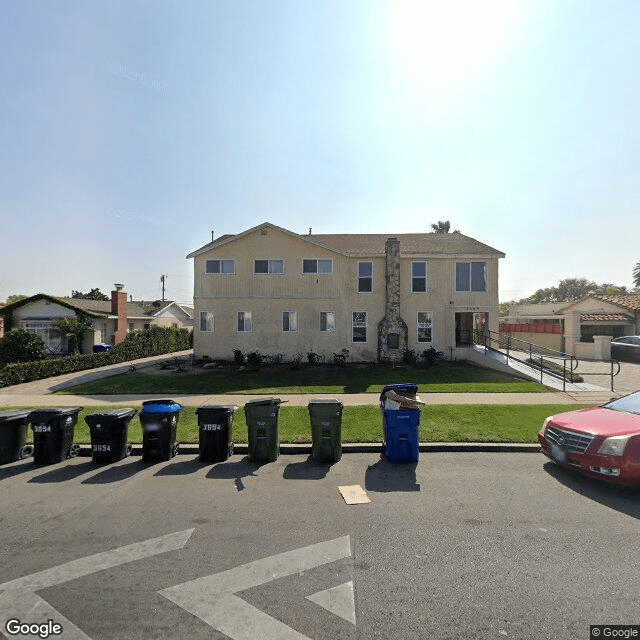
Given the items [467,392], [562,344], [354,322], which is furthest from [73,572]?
[562,344]

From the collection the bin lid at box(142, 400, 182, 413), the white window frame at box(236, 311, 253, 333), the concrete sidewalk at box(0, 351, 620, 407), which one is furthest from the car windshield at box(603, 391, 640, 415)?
the white window frame at box(236, 311, 253, 333)

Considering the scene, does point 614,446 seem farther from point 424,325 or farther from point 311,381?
point 424,325

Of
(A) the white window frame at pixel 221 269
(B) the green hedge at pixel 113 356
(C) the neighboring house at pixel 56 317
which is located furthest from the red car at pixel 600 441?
(C) the neighboring house at pixel 56 317

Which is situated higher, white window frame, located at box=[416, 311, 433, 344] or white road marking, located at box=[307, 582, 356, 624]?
white window frame, located at box=[416, 311, 433, 344]

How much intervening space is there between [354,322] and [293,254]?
4715 mm

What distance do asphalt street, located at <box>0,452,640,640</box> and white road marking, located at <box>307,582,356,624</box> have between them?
0.5 inches

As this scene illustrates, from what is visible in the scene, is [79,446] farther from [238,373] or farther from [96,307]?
[96,307]

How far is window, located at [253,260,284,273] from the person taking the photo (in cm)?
2012

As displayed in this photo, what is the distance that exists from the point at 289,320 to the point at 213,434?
13286 mm

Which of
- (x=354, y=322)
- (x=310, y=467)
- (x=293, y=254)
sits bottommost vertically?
(x=310, y=467)

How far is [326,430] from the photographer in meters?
6.88

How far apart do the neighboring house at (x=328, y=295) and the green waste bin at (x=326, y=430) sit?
1304 centimetres

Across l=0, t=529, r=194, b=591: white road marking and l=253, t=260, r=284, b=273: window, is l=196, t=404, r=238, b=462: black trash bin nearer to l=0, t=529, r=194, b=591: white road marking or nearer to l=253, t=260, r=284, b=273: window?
l=0, t=529, r=194, b=591: white road marking

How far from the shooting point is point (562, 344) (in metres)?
23.7
